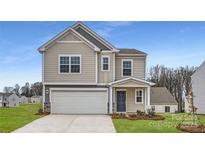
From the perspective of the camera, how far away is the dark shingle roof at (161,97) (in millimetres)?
14751

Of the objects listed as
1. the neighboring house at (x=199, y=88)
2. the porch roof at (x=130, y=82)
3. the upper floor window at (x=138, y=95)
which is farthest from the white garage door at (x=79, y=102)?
the neighboring house at (x=199, y=88)

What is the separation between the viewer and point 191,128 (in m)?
12.5

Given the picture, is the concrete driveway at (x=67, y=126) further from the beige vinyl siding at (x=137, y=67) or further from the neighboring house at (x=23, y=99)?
the beige vinyl siding at (x=137, y=67)

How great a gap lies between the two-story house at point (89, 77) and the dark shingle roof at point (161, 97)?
38 cm

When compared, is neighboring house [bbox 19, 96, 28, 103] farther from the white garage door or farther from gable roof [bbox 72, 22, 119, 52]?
gable roof [bbox 72, 22, 119, 52]

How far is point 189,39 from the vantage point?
14.4m

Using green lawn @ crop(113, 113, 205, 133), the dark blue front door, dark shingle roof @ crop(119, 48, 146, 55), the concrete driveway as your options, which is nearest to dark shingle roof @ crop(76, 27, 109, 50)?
dark shingle roof @ crop(119, 48, 146, 55)

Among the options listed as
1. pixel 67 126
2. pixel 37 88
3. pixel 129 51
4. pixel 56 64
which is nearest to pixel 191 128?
pixel 67 126

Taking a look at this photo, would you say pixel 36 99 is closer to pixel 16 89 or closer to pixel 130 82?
pixel 16 89

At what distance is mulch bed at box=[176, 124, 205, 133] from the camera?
12.2 metres

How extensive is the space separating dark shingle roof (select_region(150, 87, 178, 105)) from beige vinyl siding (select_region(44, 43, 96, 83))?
133 inches

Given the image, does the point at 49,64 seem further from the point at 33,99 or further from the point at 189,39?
the point at 189,39
